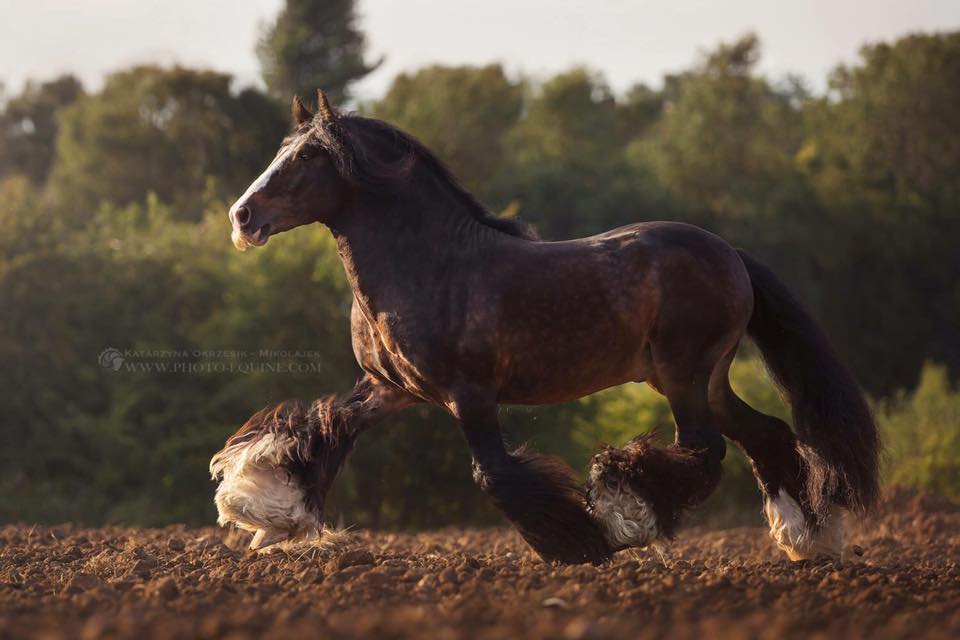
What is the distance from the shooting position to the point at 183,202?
3691 centimetres

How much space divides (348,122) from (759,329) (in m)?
2.75

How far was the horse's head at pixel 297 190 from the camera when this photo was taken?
6906 mm

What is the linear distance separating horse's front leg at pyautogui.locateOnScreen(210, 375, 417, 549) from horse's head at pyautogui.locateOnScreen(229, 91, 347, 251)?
1117 mm

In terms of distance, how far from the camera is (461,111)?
44.4m

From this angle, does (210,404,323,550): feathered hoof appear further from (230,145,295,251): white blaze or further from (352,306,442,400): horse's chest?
(230,145,295,251): white blaze

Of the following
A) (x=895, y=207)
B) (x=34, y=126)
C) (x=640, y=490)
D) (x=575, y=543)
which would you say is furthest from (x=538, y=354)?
(x=34, y=126)

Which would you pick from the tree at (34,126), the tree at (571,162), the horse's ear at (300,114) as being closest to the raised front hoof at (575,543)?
the horse's ear at (300,114)

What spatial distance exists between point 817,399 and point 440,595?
289 cm

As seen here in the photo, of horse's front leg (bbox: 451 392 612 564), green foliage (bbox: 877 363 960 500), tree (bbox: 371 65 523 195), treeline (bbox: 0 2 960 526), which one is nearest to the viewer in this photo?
horse's front leg (bbox: 451 392 612 564)

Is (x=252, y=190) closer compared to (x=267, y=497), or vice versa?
(x=252, y=190)

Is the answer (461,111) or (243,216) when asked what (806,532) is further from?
(461,111)

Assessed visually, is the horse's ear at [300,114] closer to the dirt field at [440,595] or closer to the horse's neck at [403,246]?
the horse's neck at [403,246]

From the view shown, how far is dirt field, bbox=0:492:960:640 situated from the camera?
4496mm

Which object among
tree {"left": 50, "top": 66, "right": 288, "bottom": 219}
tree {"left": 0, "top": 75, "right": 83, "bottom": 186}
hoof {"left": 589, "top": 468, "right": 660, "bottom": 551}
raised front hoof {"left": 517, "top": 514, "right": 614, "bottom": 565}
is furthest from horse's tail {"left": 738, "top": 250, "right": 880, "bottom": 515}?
tree {"left": 0, "top": 75, "right": 83, "bottom": 186}
